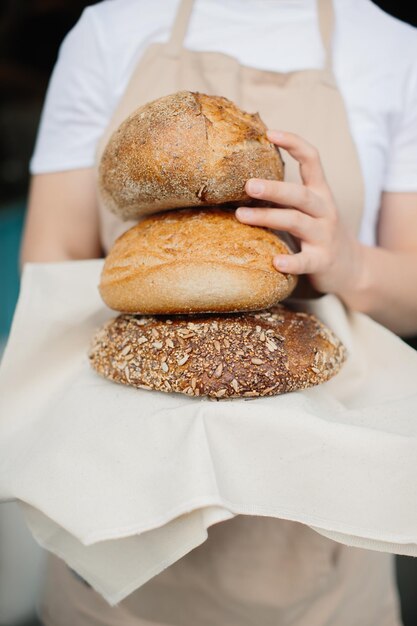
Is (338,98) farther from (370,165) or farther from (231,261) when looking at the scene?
(231,261)

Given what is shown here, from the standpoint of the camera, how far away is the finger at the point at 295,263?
870 mm

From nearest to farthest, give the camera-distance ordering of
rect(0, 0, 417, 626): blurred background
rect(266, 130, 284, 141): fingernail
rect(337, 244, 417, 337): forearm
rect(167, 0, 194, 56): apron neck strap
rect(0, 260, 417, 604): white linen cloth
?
1. rect(0, 260, 417, 604): white linen cloth
2. rect(266, 130, 284, 141): fingernail
3. rect(337, 244, 417, 337): forearm
4. rect(167, 0, 194, 56): apron neck strap
5. rect(0, 0, 417, 626): blurred background

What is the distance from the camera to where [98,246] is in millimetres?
1386

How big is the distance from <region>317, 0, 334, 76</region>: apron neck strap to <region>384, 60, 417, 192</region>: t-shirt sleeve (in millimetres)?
149

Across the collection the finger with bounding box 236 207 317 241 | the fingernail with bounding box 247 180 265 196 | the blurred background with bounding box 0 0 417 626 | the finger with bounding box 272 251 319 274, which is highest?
the fingernail with bounding box 247 180 265 196

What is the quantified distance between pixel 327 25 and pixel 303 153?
1.38 ft

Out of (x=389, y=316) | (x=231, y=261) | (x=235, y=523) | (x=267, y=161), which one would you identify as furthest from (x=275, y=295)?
(x=235, y=523)

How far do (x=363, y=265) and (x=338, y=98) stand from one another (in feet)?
1.09

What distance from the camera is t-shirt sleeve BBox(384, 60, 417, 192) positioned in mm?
1149

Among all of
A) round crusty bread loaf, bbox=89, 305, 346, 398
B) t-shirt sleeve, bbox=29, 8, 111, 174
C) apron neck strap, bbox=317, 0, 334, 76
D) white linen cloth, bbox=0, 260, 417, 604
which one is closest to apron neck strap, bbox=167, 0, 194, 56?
t-shirt sleeve, bbox=29, 8, 111, 174

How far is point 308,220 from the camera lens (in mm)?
922

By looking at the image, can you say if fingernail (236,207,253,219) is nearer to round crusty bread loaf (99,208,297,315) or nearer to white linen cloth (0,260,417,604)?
round crusty bread loaf (99,208,297,315)

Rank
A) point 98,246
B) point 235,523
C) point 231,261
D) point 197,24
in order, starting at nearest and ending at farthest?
point 231,261, point 235,523, point 197,24, point 98,246

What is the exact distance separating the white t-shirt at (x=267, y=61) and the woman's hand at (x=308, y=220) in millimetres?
224
